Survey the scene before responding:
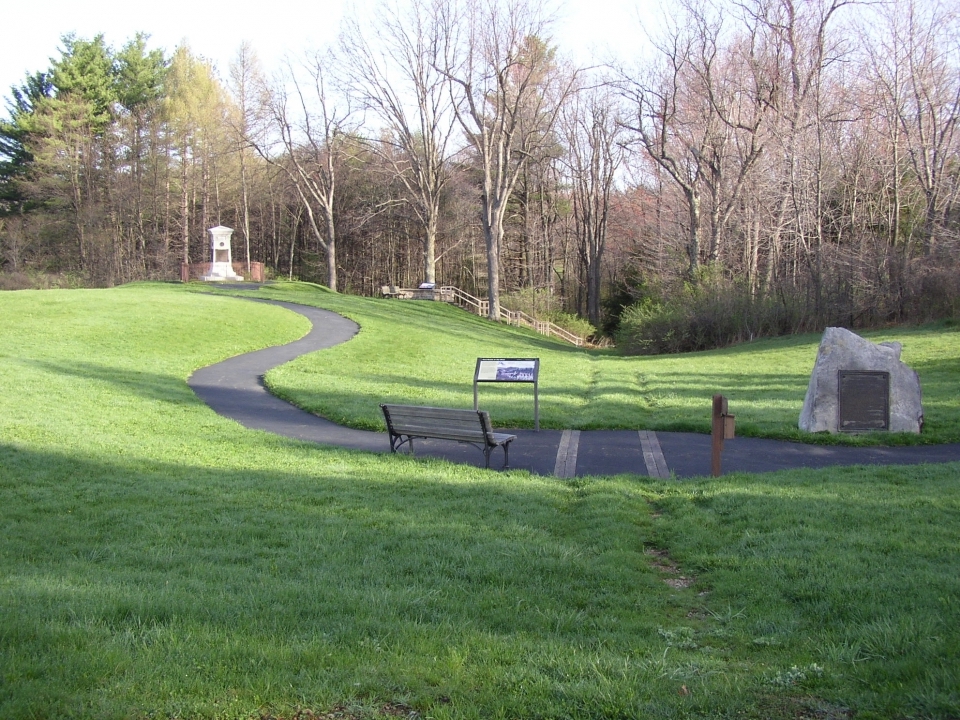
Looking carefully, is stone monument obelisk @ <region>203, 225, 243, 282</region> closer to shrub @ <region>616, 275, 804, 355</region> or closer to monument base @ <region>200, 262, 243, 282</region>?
monument base @ <region>200, 262, 243, 282</region>

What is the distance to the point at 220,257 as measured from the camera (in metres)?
53.8

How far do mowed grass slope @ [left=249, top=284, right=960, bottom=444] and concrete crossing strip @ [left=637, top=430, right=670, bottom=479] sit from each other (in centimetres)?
75

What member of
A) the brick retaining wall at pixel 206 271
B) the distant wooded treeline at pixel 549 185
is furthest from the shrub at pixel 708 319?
the brick retaining wall at pixel 206 271

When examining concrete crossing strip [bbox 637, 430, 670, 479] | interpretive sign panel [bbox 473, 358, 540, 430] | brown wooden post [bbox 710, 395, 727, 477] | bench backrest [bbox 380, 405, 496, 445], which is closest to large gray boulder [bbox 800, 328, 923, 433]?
concrete crossing strip [bbox 637, 430, 670, 479]

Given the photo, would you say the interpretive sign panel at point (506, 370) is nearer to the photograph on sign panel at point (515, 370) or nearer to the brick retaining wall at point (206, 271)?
the photograph on sign panel at point (515, 370)

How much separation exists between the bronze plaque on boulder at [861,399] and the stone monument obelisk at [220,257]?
45325mm

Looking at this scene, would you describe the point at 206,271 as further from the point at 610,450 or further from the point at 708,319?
the point at 610,450

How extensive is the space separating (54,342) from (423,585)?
66.3ft

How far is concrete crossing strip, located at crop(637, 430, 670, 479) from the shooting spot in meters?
10.8

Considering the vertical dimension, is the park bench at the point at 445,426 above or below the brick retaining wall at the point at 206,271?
below

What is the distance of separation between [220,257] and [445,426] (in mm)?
46120

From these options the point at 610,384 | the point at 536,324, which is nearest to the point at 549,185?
the point at 536,324

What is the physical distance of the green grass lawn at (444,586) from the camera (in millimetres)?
3805

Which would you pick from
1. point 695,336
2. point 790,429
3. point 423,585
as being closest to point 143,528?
point 423,585
